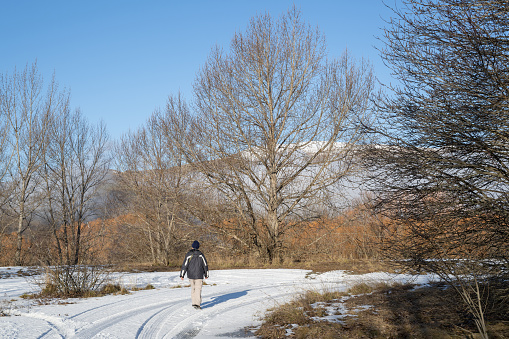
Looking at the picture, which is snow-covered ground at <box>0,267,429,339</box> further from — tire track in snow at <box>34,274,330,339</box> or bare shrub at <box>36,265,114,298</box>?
bare shrub at <box>36,265,114,298</box>

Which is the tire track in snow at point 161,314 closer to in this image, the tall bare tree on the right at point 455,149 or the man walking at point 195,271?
the man walking at point 195,271

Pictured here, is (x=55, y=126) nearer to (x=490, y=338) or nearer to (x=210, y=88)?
(x=210, y=88)

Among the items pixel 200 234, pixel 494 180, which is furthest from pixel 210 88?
pixel 494 180

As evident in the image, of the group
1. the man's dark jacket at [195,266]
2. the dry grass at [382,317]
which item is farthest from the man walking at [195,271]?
the dry grass at [382,317]

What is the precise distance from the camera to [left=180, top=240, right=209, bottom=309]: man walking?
32.4 feet

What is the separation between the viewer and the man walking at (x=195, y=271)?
9883 millimetres

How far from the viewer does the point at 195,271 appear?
10.5 metres

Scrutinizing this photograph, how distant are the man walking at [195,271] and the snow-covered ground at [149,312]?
335 mm

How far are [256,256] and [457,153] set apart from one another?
17.5 m

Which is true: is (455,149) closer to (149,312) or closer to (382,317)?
(382,317)

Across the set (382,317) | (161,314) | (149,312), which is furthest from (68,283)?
(382,317)

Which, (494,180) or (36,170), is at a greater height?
(36,170)

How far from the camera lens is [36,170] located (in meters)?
27.9

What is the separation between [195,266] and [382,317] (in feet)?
16.0
